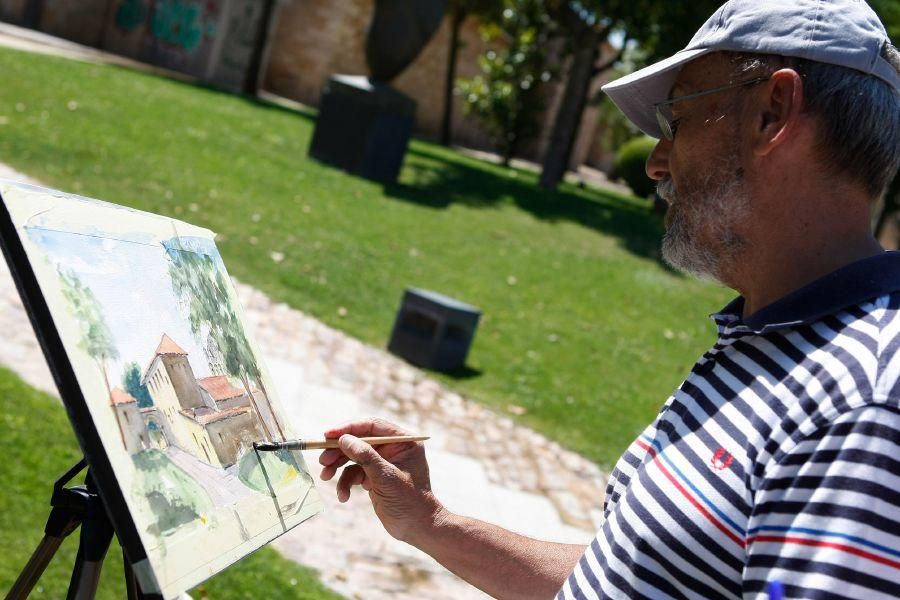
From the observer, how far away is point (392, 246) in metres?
11.1

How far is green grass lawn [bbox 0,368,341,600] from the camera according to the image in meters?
4.04

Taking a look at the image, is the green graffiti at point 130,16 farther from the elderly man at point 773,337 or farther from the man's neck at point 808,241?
the man's neck at point 808,241

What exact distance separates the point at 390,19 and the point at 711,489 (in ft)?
44.7

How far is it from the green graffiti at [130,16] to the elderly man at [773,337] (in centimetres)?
2755

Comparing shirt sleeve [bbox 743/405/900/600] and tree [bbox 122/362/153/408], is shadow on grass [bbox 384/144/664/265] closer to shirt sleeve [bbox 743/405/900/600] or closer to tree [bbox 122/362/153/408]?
tree [bbox 122/362/153/408]

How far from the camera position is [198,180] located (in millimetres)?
11336

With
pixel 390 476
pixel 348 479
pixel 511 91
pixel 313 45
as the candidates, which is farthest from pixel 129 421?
pixel 313 45

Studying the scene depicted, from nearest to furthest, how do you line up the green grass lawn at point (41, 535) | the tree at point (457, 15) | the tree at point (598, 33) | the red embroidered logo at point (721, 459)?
the red embroidered logo at point (721, 459) < the green grass lawn at point (41, 535) < the tree at point (598, 33) < the tree at point (457, 15)

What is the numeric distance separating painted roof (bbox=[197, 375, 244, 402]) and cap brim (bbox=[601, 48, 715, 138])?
1101 millimetres

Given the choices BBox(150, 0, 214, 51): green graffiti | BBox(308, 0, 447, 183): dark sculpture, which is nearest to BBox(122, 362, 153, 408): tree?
BBox(308, 0, 447, 183): dark sculpture

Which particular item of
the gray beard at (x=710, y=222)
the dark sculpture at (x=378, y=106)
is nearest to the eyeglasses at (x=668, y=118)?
the gray beard at (x=710, y=222)

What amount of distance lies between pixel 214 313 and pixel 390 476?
1.81 feet

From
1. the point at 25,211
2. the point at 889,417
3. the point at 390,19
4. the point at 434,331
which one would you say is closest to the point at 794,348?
the point at 889,417

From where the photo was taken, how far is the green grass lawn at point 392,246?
8.78 metres
